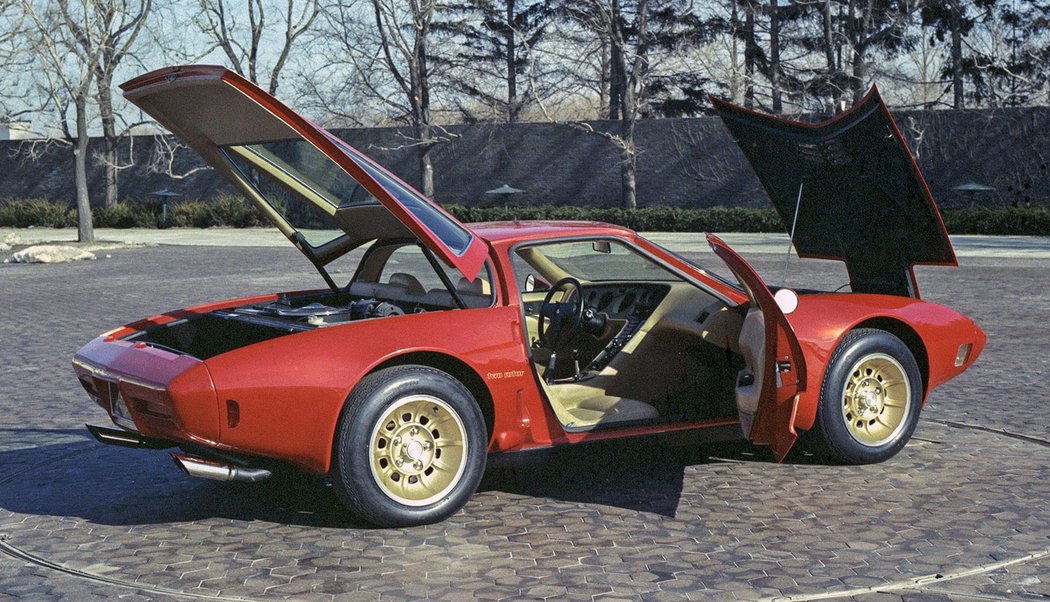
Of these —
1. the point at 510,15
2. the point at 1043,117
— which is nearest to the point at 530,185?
the point at 510,15

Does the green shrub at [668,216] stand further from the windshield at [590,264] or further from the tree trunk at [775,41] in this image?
the windshield at [590,264]

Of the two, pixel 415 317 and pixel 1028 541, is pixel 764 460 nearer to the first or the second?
A: pixel 1028 541

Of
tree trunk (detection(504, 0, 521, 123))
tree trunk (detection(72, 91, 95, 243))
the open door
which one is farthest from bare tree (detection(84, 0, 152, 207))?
the open door

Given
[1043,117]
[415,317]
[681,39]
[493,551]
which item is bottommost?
[493,551]

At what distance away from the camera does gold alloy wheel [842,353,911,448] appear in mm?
6434

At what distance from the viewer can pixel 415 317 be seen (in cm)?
560

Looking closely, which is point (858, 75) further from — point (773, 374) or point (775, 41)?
point (773, 374)

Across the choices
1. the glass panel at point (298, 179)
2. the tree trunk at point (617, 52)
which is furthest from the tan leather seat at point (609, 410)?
the tree trunk at point (617, 52)

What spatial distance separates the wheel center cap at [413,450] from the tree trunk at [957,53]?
39.9 m

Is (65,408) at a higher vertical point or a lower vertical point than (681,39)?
lower

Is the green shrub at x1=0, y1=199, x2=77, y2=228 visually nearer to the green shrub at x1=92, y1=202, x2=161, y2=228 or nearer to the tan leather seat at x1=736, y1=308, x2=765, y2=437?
the green shrub at x1=92, y1=202, x2=161, y2=228

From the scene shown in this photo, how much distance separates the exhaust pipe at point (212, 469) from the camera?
16.9 feet

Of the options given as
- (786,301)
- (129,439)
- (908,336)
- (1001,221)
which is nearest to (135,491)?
(129,439)

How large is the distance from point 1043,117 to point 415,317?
119ft
